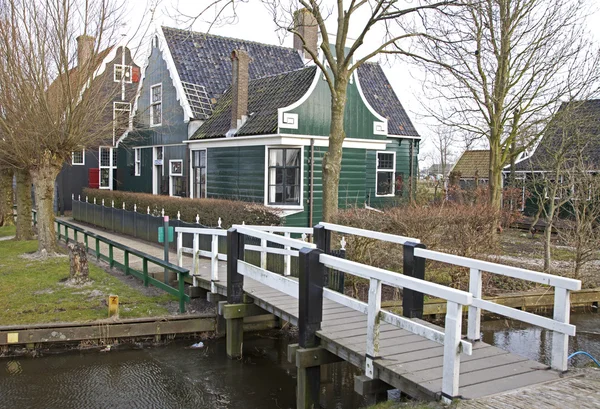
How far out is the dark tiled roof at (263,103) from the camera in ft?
56.4

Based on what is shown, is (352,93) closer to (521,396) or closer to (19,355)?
(19,355)

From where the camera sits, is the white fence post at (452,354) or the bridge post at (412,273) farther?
the bridge post at (412,273)

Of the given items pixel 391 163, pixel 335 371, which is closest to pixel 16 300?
pixel 335 371

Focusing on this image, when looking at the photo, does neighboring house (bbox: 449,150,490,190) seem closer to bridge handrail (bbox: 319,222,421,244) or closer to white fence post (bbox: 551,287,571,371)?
bridge handrail (bbox: 319,222,421,244)

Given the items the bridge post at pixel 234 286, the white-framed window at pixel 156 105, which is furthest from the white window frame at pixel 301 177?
the bridge post at pixel 234 286

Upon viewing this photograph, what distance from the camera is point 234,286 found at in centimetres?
900

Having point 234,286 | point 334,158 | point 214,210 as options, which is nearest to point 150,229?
point 214,210

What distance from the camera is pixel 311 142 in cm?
1697

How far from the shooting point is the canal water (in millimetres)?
7539

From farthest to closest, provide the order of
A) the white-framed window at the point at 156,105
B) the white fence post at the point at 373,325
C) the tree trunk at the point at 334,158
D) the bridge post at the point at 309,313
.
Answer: the white-framed window at the point at 156,105 < the tree trunk at the point at 334,158 < the bridge post at the point at 309,313 < the white fence post at the point at 373,325

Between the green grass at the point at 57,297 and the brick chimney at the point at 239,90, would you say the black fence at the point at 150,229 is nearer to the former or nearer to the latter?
the green grass at the point at 57,297

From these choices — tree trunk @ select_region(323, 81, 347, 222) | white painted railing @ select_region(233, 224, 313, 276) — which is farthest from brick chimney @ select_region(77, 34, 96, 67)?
white painted railing @ select_region(233, 224, 313, 276)

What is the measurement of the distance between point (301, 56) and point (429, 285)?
73.2ft

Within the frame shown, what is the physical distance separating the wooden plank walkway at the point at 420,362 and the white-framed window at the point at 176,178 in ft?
49.1
